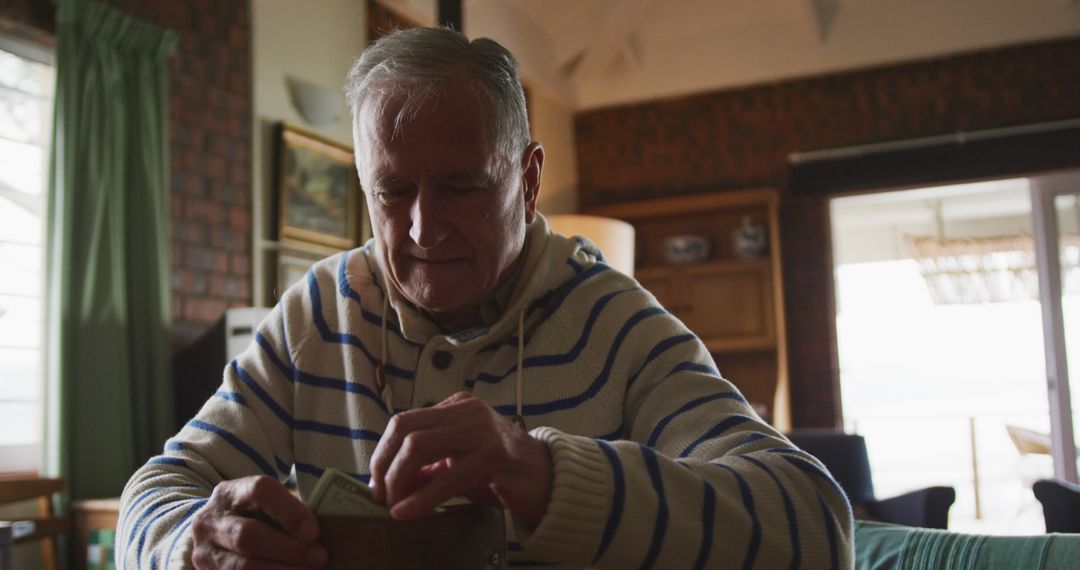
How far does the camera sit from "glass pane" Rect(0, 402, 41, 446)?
3.19m

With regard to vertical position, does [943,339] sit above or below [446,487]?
above

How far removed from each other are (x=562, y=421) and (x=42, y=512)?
2262 mm

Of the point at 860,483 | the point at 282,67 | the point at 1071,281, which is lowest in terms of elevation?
the point at 860,483

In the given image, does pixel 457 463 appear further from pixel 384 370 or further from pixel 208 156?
pixel 208 156

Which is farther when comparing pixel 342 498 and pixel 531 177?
pixel 531 177

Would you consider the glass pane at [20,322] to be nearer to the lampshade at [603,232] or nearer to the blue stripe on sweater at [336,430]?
the lampshade at [603,232]

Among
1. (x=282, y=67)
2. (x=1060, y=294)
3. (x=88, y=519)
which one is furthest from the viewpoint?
(x=1060, y=294)

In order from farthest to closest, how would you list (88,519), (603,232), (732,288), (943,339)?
(943,339) < (732,288) < (603,232) < (88,519)

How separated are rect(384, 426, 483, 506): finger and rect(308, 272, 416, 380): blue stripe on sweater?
0.44 metres

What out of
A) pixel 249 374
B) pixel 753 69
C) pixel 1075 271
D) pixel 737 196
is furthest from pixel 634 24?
pixel 249 374

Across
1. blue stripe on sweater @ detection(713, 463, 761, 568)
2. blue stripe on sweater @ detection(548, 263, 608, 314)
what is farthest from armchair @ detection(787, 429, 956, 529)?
blue stripe on sweater @ detection(713, 463, 761, 568)

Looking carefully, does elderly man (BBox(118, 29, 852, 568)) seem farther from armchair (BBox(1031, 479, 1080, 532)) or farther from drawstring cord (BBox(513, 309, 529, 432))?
armchair (BBox(1031, 479, 1080, 532))

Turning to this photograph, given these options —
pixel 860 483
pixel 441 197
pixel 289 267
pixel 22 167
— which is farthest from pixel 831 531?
pixel 289 267

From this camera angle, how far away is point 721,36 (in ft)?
22.3
